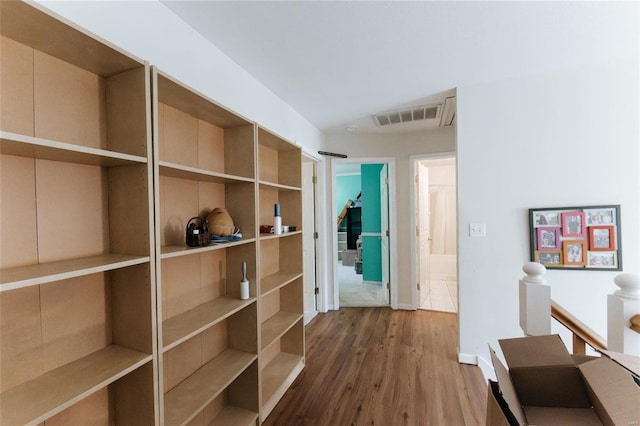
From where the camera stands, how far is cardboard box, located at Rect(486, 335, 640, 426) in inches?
27.9

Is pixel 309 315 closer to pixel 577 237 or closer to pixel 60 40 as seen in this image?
pixel 577 237

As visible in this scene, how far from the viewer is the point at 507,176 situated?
7.92 ft

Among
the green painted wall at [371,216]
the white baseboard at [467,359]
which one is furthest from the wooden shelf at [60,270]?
the green painted wall at [371,216]

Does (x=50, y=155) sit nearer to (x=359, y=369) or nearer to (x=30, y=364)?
(x=30, y=364)

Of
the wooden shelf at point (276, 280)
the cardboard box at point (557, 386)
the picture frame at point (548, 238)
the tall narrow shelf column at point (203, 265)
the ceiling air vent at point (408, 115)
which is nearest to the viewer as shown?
the cardboard box at point (557, 386)

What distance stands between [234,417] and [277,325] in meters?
0.66

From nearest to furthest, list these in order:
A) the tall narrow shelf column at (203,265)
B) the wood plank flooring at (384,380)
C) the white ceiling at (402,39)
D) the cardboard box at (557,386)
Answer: the cardboard box at (557,386) < the tall narrow shelf column at (203,265) < the white ceiling at (402,39) < the wood plank flooring at (384,380)

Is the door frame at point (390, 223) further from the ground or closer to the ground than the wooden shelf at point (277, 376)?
further from the ground

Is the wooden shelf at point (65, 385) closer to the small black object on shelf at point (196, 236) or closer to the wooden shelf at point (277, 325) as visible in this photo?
the small black object on shelf at point (196, 236)

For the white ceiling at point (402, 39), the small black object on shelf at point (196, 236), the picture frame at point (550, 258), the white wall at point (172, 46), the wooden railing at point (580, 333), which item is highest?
the white ceiling at point (402, 39)

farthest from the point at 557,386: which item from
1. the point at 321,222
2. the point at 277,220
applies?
the point at 321,222

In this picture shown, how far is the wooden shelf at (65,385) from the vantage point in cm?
80

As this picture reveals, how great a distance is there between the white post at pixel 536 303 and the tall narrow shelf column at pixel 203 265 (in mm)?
1427

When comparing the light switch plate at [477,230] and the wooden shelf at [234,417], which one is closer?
the wooden shelf at [234,417]
